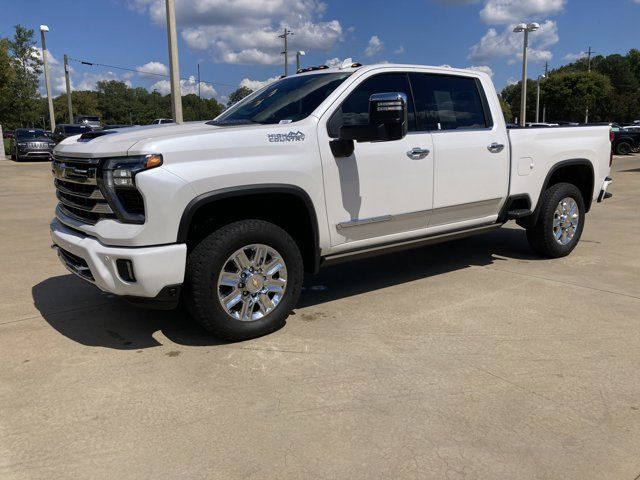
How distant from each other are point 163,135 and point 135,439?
1.89 metres

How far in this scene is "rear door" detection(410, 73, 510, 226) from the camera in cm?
493

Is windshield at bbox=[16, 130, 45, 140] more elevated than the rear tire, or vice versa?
windshield at bbox=[16, 130, 45, 140]

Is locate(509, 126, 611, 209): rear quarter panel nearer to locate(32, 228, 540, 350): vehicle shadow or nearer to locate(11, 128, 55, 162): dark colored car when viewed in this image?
locate(32, 228, 540, 350): vehicle shadow

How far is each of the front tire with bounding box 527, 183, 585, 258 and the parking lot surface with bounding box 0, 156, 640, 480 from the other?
651 mm

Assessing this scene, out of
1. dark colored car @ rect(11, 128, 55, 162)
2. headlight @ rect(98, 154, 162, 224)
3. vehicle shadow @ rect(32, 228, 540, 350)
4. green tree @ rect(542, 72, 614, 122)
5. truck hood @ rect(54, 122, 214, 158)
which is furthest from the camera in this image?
green tree @ rect(542, 72, 614, 122)

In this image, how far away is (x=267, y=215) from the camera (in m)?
4.20

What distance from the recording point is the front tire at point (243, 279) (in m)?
3.71

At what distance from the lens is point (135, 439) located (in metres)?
2.81

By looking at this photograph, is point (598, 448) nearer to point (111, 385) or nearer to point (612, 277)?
point (111, 385)

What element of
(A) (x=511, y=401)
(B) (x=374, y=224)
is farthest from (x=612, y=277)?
(A) (x=511, y=401)

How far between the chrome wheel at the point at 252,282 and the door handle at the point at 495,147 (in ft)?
8.12

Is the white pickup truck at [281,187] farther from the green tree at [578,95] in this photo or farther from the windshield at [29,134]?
the green tree at [578,95]

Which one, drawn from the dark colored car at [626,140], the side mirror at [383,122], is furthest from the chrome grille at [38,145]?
the dark colored car at [626,140]

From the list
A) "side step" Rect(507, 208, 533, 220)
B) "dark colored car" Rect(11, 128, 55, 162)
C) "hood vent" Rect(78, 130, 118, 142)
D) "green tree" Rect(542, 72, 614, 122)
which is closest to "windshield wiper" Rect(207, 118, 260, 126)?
"hood vent" Rect(78, 130, 118, 142)
